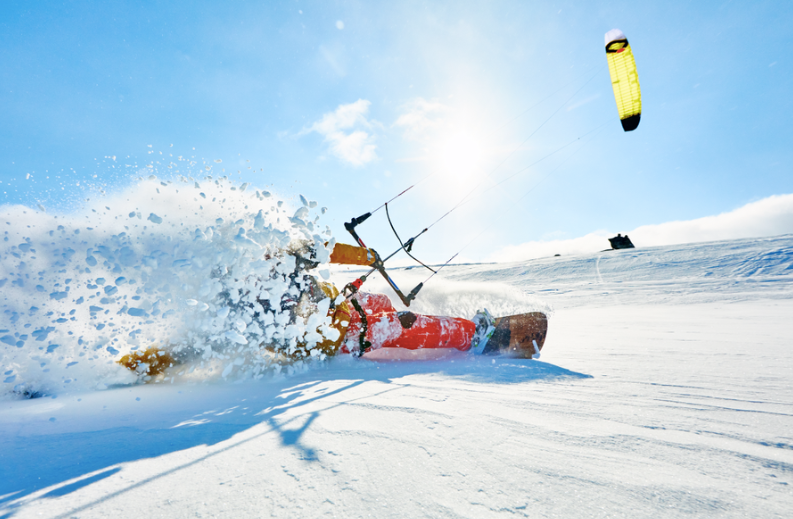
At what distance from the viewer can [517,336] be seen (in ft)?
11.7

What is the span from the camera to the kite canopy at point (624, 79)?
5.12 metres

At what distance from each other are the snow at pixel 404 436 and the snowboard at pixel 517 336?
24 centimetres

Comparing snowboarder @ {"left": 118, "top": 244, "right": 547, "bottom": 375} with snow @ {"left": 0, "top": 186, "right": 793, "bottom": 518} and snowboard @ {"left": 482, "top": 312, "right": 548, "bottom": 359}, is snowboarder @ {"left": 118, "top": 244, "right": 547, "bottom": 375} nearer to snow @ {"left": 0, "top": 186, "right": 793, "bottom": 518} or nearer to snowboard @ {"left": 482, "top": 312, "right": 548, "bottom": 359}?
snowboard @ {"left": 482, "top": 312, "right": 548, "bottom": 359}

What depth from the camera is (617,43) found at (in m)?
5.15

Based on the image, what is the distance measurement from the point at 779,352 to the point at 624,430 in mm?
2962

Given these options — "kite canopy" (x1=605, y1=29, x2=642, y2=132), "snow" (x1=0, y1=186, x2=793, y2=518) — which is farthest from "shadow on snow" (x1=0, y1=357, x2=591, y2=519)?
"kite canopy" (x1=605, y1=29, x2=642, y2=132)

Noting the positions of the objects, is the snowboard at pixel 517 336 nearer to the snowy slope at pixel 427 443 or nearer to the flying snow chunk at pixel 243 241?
the snowy slope at pixel 427 443

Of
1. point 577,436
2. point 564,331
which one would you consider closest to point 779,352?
point 564,331

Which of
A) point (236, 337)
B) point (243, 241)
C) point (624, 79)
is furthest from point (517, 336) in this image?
point (624, 79)

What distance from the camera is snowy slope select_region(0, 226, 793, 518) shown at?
99 centimetres

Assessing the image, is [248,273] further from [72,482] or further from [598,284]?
[598,284]

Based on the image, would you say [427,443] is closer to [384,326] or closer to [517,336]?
[384,326]

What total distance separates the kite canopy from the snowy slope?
13.7 feet

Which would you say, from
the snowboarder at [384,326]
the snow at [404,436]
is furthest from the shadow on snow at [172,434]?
the snowboarder at [384,326]
